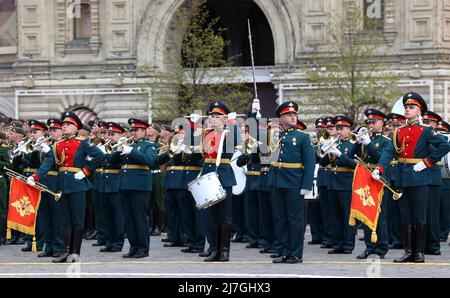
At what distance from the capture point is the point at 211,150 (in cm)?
1786

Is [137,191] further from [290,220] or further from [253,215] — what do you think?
[253,215]

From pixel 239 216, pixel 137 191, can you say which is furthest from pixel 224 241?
pixel 239 216

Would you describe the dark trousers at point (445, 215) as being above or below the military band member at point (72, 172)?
below

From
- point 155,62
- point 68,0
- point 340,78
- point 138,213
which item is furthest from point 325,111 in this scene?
point 138,213

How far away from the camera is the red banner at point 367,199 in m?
17.8

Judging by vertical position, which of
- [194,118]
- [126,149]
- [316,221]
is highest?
[194,118]

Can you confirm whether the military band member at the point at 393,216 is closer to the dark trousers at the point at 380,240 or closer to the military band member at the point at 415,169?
the dark trousers at the point at 380,240

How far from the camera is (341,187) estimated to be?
19344 mm

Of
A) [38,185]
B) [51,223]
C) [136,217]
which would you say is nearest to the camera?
[136,217]

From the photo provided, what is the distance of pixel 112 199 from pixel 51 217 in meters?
1.56

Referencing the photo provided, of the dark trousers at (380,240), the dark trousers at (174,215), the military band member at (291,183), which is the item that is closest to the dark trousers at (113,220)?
the dark trousers at (174,215)

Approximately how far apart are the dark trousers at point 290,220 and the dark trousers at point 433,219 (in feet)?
6.01

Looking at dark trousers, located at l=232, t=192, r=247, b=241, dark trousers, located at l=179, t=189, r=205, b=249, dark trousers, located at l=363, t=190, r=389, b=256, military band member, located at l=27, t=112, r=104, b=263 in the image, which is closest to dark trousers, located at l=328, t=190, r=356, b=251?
dark trousers, located at l=363, t=190, r=389, b=256

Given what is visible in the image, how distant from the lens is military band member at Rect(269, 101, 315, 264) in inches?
673
